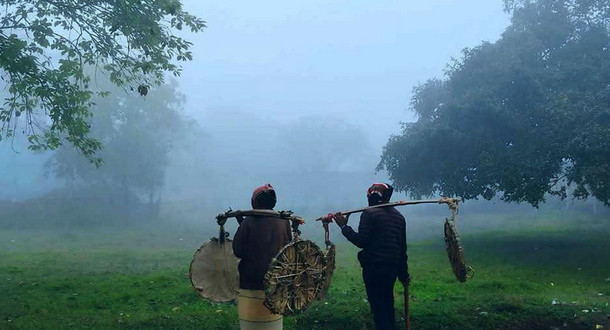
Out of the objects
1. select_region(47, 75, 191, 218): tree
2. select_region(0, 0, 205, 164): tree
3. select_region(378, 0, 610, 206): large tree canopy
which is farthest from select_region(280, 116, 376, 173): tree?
select_region(0, 0, 205, 164): tree

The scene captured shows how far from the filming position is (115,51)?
15.8 metres

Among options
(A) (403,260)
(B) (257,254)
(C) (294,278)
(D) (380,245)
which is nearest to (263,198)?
(B) (257,254)

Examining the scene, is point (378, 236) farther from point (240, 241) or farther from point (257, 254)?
point (240, 241)

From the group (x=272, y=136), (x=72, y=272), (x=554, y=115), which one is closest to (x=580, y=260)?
Result: (x=554, y=115)

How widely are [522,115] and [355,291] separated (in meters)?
14.8

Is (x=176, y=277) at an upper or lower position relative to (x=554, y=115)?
lower

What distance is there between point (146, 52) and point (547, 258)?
17068mm

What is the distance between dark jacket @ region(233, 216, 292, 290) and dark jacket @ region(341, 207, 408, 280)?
1.28 metres

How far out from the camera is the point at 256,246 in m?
7.18

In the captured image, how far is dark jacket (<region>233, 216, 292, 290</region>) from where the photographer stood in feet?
23.5

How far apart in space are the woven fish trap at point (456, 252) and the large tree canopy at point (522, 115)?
13755mm

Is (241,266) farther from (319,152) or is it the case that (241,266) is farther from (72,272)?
(319,152)

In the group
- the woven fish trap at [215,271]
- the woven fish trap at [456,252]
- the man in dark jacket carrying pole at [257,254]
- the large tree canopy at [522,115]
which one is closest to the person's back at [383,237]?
the woven fish trap at [456,252]

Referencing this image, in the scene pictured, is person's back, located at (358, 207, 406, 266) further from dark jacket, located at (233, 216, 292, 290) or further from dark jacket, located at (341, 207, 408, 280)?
dark jacket, located at (233, 216, 292, 290)
